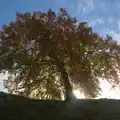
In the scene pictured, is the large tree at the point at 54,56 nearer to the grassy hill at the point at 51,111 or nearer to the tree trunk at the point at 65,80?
the tree trunk at the point at 65,80

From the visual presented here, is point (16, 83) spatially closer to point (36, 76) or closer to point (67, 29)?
point (36, 76)

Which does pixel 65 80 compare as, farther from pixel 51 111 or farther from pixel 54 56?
pixel 51 111

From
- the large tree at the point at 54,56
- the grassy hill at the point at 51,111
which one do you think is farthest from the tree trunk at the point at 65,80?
the grassy hill at the point at 51,111

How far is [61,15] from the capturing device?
28359 millimetres

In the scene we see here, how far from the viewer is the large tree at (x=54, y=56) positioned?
25922 millimetres

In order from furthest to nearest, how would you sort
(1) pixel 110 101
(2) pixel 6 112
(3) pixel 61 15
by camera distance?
(3) pixel 61 15 → (1) pixel 110 101 → (2) pixel 6 112

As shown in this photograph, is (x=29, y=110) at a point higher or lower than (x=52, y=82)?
lower

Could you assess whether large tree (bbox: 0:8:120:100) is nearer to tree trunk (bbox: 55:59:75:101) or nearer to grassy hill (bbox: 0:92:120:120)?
tree trunk (bbox: 55:59:75:101)

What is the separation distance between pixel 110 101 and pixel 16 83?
34.2 feet

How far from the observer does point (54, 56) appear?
1055 inches

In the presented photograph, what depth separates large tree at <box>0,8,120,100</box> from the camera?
25.9 m

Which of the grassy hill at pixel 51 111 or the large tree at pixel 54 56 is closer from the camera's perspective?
the grassy hill at pixel 51 111

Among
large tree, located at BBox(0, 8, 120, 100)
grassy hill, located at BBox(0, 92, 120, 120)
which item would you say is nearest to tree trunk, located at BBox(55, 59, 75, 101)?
large tree, located at BBox(0, 8, 120, 100)

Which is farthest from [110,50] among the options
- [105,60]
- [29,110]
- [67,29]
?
[29,110]
